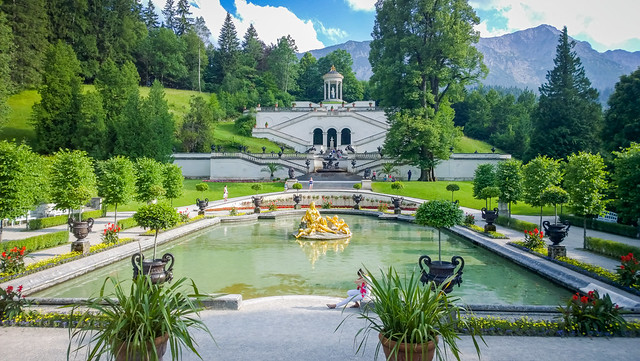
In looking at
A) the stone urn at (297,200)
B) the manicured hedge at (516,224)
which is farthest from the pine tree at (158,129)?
the manicured hedge at (516,224)

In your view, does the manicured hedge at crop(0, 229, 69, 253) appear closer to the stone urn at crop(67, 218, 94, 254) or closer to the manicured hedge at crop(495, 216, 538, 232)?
the stone urn at crop(67, 218, 94, 254)

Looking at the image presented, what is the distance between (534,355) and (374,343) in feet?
8.66

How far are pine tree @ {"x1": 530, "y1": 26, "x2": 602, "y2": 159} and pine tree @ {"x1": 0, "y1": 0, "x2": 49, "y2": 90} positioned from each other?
66289 mm

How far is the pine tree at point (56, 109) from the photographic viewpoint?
144 ft

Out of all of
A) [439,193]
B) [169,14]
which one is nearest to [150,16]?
[169,14]

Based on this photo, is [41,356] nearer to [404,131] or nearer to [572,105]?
[404,131]

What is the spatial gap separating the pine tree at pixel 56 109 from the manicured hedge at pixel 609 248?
1881 inches

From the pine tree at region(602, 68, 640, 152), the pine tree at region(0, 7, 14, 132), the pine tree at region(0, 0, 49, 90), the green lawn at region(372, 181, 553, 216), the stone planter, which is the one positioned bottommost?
the stone planter

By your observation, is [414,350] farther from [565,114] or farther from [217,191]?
[565,114]

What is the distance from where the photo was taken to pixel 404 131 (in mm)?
38594

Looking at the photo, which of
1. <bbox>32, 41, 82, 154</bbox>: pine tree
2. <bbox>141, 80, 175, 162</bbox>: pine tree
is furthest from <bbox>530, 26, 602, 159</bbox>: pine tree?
<bbox>32, 41, 82, 154</bbox>: pine tree

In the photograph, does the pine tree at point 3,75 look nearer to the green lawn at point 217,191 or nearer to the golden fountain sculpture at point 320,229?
the green lawn at point 217,191

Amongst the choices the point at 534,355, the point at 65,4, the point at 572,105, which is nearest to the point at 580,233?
the point at 534,355

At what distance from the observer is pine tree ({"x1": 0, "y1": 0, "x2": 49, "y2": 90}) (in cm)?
5447
